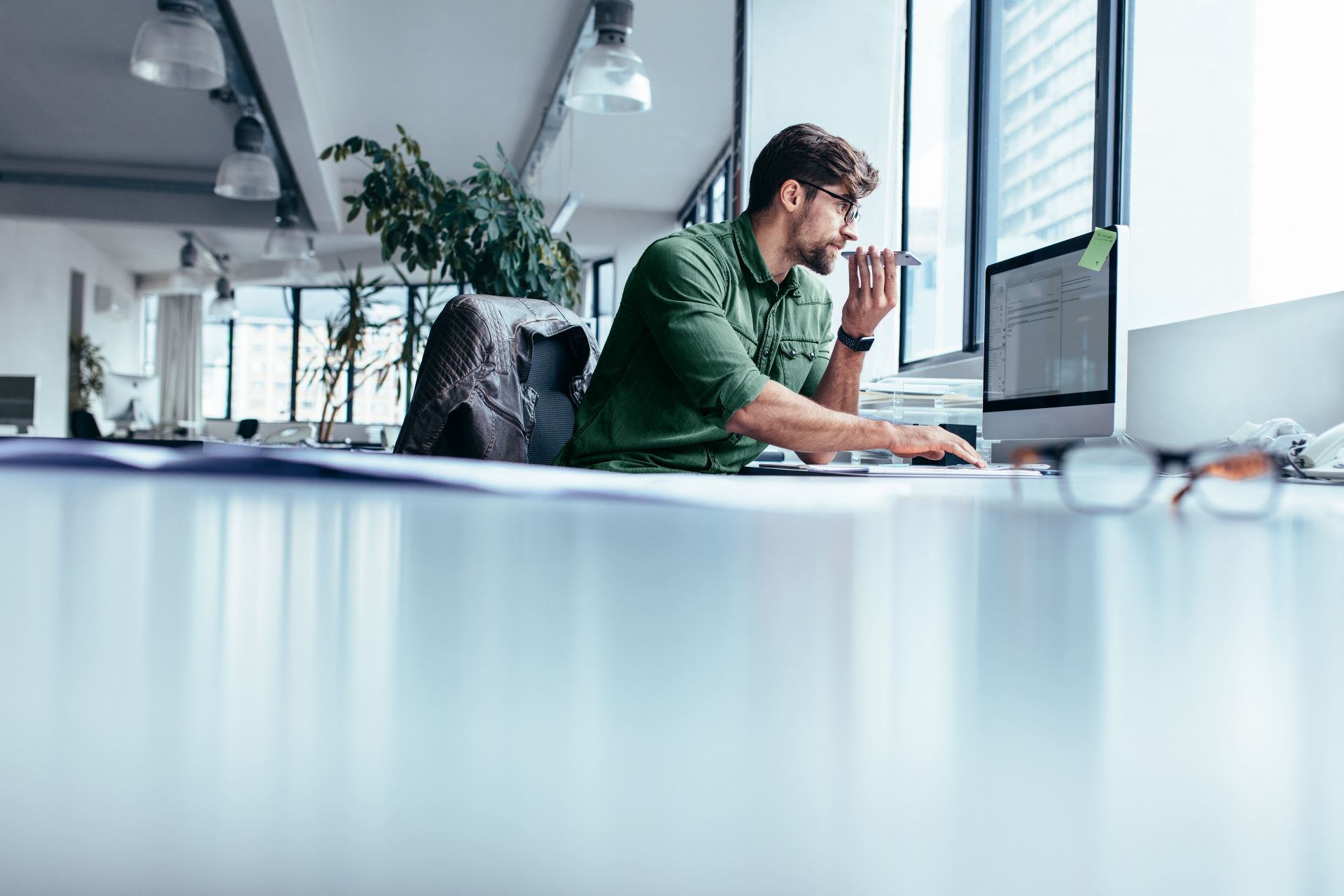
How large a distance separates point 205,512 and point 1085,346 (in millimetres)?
1941

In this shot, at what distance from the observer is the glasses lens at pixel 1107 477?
0.89 ft

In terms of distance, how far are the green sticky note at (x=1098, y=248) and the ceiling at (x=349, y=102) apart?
3.95m

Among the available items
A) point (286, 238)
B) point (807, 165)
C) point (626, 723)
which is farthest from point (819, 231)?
point (286, 238)

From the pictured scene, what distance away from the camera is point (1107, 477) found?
31 centimetres

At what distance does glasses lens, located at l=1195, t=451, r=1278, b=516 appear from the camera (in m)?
0.28

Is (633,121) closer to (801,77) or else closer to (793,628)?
(801,77)

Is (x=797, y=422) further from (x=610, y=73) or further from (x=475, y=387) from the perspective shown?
(x=610, y=73)

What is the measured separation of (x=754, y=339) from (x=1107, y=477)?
169 centimetres

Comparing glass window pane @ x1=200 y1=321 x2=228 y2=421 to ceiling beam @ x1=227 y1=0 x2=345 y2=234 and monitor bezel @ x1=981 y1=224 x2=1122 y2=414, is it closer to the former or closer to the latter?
ceiling beam @ x1=227 y1=0 x2=345 y2=234

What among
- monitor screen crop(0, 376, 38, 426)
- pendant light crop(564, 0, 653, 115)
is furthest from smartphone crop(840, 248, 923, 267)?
monitor screen crop(0, 376, 38, 426)

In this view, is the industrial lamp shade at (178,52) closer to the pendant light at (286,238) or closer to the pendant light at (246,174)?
the pendant light at (246,174)

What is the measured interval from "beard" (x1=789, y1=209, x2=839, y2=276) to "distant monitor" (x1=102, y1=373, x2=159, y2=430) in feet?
24.6

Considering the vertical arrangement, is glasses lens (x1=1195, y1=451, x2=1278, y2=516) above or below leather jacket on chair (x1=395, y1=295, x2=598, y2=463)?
below

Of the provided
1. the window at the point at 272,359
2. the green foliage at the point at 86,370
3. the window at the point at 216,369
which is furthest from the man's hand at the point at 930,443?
the window at the point at 216,369
